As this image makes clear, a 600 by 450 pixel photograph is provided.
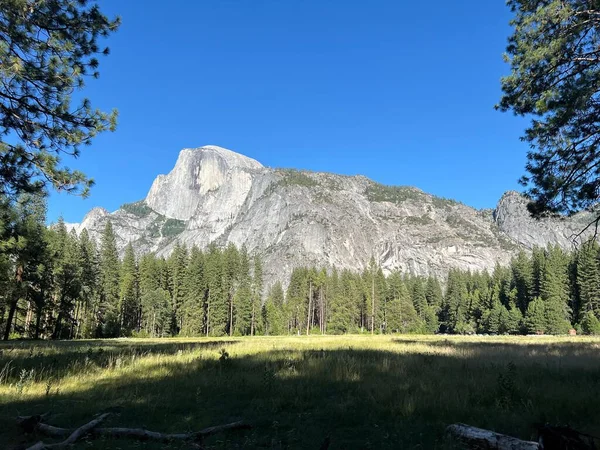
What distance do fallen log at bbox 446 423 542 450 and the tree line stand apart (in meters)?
27.2

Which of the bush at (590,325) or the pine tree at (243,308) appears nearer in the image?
the bush at (590,325)

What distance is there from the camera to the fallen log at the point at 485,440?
13.8 ft

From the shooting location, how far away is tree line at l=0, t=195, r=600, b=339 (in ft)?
142

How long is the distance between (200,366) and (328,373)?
13.4ft

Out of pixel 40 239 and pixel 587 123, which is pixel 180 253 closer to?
pixel 40 239

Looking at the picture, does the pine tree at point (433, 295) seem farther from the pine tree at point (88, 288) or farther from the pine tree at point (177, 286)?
the pine tree at point (88, 288)

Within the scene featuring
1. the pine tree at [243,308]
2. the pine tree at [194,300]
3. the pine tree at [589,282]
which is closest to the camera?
the pine tree at [194,300]

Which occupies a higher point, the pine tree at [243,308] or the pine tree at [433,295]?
the pine tree at [433,295]

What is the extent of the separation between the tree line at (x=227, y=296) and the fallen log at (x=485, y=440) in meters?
27.2

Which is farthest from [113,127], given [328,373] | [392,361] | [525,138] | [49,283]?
[49,283]

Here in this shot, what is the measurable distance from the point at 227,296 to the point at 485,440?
7348cm

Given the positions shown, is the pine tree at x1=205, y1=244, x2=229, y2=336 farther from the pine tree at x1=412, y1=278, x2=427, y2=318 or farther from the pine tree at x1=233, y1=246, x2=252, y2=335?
the pine tree at x1=412, y1=278, x2=427, y2=318

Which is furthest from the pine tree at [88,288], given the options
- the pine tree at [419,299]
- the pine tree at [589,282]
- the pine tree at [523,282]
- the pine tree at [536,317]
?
the pine tree at [523,282]

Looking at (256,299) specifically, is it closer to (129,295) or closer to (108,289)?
(129,295)
